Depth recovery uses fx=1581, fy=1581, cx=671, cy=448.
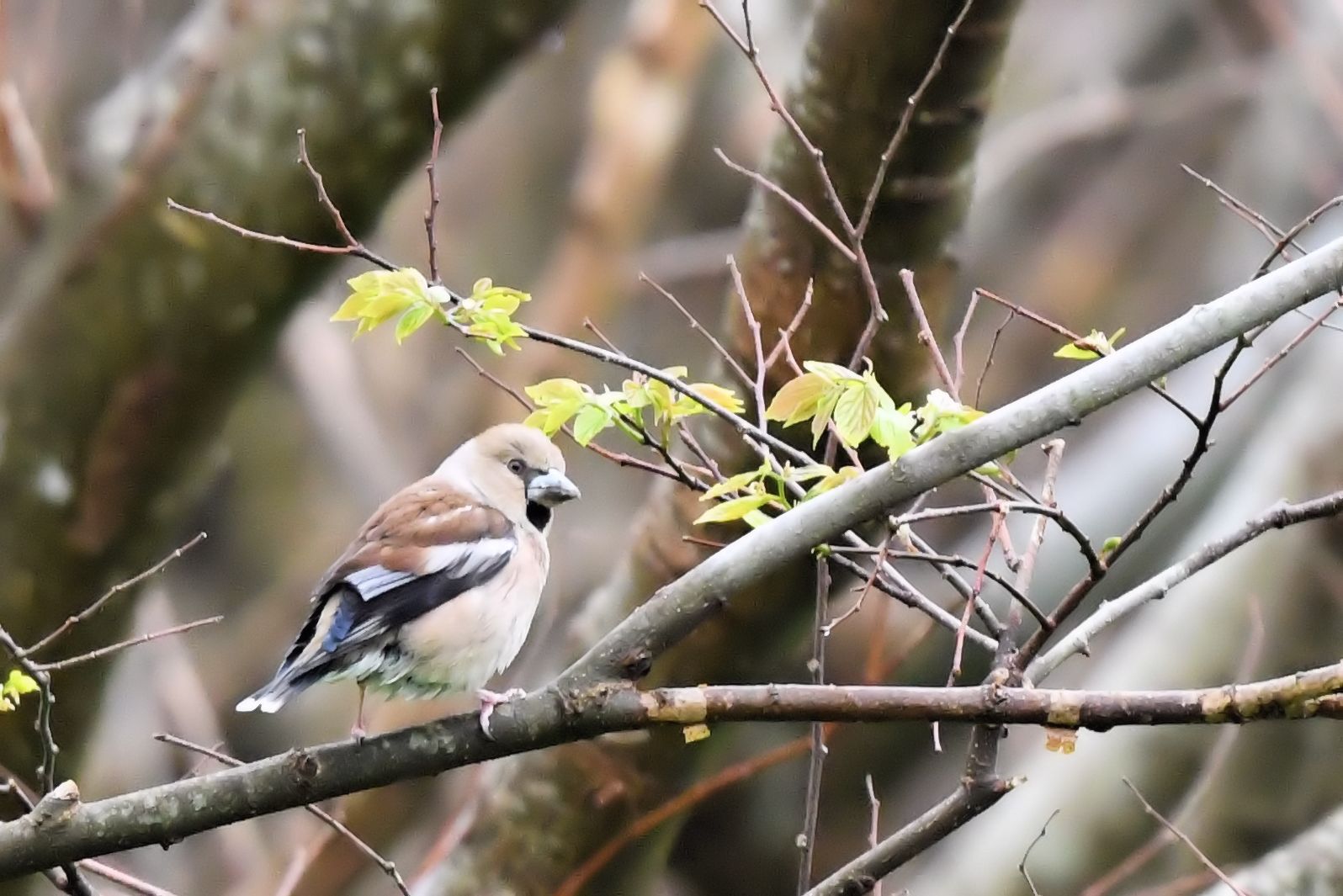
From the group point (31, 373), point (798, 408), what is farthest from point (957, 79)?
point (31, 373)

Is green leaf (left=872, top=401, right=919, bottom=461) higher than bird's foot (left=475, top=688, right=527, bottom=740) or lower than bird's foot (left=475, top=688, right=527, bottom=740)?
higher

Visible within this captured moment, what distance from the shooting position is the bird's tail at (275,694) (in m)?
2.89

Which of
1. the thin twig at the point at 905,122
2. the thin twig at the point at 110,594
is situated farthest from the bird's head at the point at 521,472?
the thin twig at the point at 905,122

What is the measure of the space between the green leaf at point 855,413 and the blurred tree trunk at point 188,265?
2280 millimetres

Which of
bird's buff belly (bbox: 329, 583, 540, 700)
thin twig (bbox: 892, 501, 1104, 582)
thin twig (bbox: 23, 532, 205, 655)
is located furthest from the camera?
bird's buff belly (bbox: 329, 583, 540, 700)

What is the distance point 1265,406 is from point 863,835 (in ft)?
9.17

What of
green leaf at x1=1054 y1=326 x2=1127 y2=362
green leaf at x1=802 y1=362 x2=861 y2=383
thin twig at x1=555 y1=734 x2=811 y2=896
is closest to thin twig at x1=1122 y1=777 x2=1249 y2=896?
thin twig at x1=555 y1=734 x2=811 y2=896

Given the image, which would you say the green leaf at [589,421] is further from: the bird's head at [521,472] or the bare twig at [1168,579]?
the bird's head at [521,472]

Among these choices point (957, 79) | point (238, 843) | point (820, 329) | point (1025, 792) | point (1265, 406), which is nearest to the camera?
point (957, 79)

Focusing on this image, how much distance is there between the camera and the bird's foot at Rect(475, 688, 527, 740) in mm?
2508

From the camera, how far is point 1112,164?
11508mm

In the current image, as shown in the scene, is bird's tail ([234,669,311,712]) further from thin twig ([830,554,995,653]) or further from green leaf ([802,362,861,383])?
green leaf ([802,362,861,383])

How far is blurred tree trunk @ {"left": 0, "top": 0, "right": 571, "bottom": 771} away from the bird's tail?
1541 millimetres

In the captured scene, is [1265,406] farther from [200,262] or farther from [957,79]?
[200,262]
